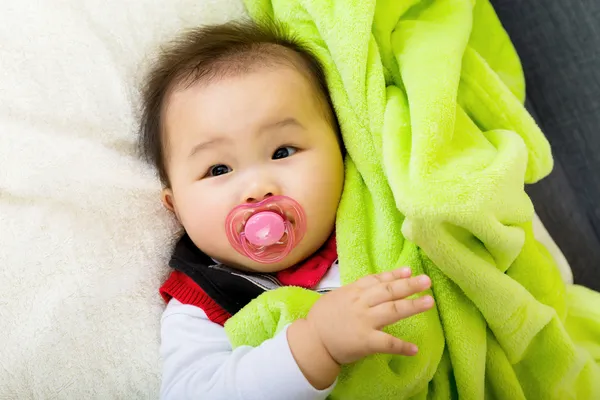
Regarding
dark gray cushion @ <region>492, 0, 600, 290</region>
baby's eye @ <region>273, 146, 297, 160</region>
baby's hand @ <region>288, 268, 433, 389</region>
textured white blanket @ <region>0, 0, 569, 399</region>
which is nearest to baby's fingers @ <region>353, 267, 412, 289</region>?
baby's hand @ <region>288, 268, 433, 389</region>

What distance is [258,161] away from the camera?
0.88m

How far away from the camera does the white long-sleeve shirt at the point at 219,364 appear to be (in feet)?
2.43

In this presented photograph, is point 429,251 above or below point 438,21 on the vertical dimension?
below

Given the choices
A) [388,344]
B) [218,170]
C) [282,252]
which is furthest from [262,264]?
[388,344]

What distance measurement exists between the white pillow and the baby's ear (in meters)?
0.02

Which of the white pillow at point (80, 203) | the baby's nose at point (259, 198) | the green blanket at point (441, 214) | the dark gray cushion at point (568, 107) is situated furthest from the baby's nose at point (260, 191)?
the dark gray cushion at point (568, 107)

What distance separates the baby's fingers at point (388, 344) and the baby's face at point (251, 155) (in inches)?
8.8

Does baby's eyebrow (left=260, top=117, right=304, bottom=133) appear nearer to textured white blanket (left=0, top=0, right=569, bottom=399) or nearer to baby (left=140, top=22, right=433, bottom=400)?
baby (left=140, top=22, right=433, bottom=400)

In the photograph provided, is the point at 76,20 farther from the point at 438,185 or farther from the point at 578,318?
the point at 578,318

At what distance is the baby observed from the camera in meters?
0.83

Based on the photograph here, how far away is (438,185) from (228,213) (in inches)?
11.9

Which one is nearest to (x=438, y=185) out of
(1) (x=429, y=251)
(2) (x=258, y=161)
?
(1) (x=429, y=251)

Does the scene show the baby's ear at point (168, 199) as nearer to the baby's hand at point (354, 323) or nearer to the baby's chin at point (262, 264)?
the baby's chin at point (262, 264)

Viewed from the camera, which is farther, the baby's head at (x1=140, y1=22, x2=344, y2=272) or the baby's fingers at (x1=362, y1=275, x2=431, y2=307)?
the baby's head at (x1=140, y1=22, x2=344, y2=272)
